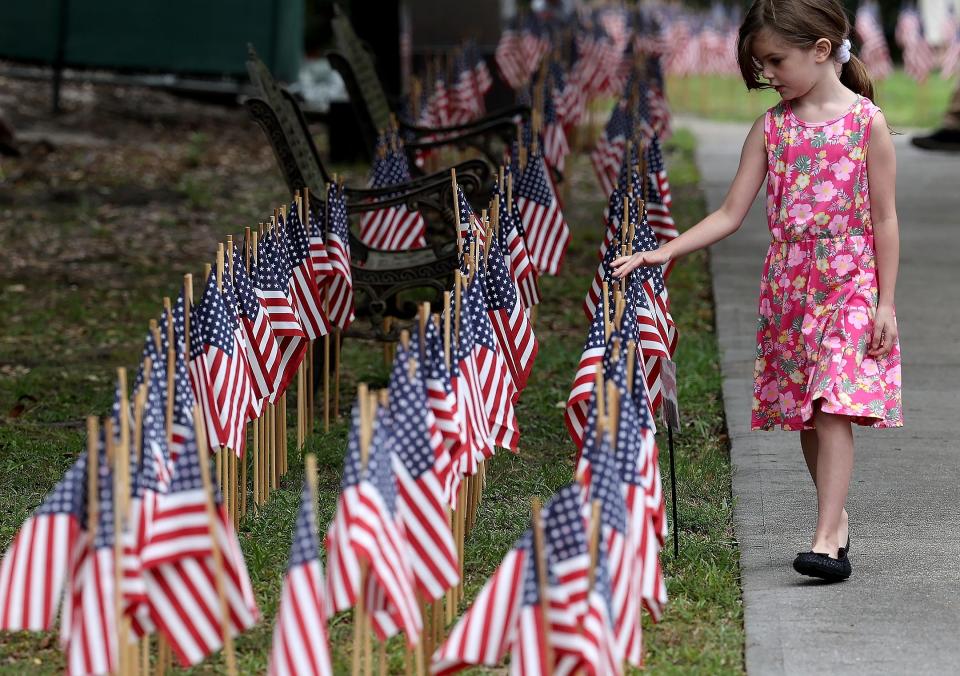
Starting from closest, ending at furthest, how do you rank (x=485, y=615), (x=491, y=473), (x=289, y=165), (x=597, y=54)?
(x=485, y=615)
(x=491, y=473)
(x=289, y=165)
(x=597, y=54)

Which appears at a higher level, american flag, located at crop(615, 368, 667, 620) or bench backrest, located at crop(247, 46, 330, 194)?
bench backrest, located at crop(247, 46, 330, 194)

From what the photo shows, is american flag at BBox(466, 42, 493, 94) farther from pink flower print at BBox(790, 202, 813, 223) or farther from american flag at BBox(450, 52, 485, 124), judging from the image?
pink flower print at BBox(790, 202, 813, 223)

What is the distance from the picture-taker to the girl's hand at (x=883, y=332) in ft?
16.1

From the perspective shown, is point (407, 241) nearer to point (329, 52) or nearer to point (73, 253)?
point (329, 52)

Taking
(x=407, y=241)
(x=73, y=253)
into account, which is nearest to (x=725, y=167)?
(x=73, y=253)

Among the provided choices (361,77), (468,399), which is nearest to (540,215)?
(361,77)

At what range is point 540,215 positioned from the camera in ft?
27.9

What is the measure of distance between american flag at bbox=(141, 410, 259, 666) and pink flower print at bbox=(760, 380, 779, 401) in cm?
211

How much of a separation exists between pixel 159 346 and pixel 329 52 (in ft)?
17.6

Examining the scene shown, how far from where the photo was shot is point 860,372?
16.2 feet

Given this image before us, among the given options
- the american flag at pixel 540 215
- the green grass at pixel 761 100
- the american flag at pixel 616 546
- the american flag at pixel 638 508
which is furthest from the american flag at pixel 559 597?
the green grass at pixel 761 100

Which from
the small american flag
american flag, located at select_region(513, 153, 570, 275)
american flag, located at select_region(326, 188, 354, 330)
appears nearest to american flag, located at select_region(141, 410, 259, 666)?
the small american flag

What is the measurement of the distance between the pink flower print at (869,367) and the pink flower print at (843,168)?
0.56m

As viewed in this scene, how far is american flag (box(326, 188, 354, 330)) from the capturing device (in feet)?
22.6
